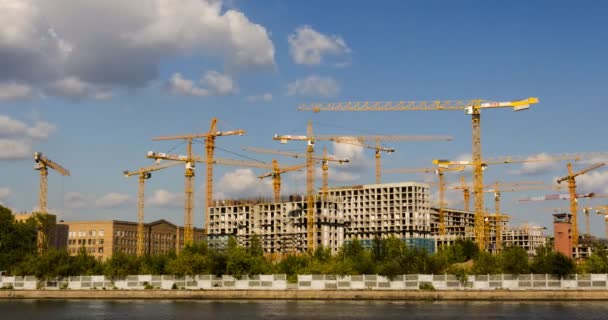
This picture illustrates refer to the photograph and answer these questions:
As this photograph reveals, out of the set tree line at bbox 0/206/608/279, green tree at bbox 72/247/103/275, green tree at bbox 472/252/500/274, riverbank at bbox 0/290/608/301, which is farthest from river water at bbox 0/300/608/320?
green tree at bbox 72/247/103/275

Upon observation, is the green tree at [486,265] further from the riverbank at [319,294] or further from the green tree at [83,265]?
the green tree at [83,265]

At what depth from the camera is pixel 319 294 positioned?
9119 cm

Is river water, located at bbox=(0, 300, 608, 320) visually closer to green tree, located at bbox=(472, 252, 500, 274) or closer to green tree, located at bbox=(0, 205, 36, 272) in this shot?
green tree, located at bbox=(472, 252, 500, 274)

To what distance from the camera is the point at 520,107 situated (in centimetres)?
15300

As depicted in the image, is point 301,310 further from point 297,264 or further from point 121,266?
point 121,266

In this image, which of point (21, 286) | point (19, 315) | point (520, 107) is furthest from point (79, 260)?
point (520, 107)

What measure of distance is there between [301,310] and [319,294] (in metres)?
13.5

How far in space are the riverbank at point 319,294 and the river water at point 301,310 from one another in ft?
4.42

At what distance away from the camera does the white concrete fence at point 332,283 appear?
282 feet

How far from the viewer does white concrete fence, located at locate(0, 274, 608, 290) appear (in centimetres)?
8594

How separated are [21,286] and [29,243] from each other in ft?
157

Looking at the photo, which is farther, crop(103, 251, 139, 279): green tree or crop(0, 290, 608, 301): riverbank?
crop(103, 251, 139, 279): green tree

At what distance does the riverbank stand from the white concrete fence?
0.67 meters

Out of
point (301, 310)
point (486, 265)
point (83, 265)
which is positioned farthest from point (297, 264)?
point (301, 310)
